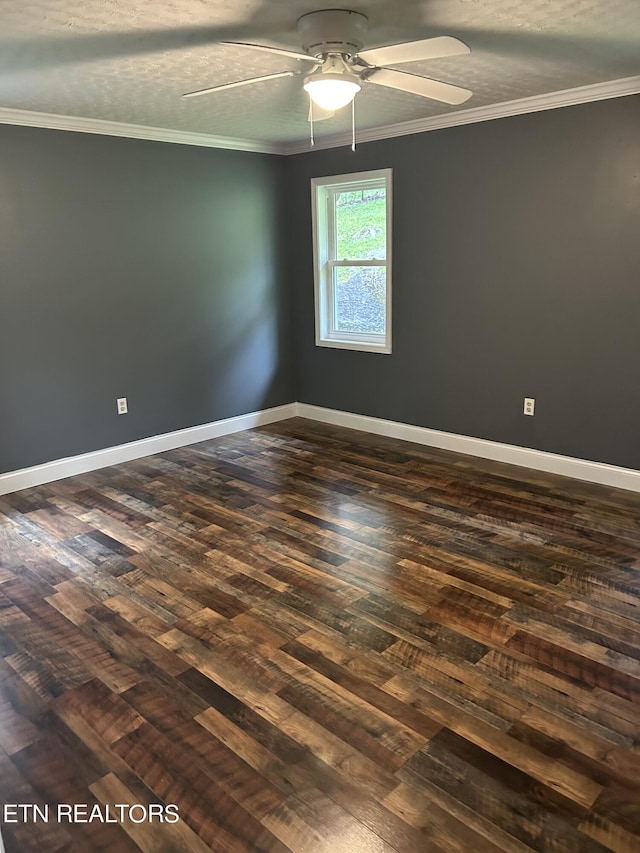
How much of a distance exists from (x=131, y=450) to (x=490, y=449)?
2.64m

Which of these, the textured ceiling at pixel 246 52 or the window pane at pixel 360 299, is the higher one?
the textured ceiling at pixel 246 52

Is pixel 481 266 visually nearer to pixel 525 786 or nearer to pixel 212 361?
pixel 212 361

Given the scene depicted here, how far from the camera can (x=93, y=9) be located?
221 centimetres

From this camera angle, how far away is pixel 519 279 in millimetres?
4230

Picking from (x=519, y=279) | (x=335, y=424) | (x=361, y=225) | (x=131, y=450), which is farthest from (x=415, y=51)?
(x=335, y=424)

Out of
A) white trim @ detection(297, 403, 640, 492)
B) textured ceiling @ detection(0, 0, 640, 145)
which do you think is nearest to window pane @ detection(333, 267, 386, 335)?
white trim @ detection(297, 403, 640, 492)

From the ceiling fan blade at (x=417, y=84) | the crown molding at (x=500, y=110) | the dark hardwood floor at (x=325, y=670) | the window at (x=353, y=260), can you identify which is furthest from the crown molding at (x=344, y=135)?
the dark hardwood floor at (x=325, y=670)

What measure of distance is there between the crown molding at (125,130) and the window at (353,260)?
24.3 inches

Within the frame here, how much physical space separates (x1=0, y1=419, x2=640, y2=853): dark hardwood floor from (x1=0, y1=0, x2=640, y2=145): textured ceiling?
2304mm

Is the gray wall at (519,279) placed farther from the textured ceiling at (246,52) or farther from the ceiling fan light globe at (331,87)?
the ceiling fan light globe at (331,87)

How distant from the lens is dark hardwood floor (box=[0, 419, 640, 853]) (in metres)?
1.77

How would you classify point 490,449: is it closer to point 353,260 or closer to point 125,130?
point 353,260

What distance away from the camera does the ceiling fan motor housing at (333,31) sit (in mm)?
2341

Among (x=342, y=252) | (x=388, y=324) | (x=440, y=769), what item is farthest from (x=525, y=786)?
(x=342, y=252)
